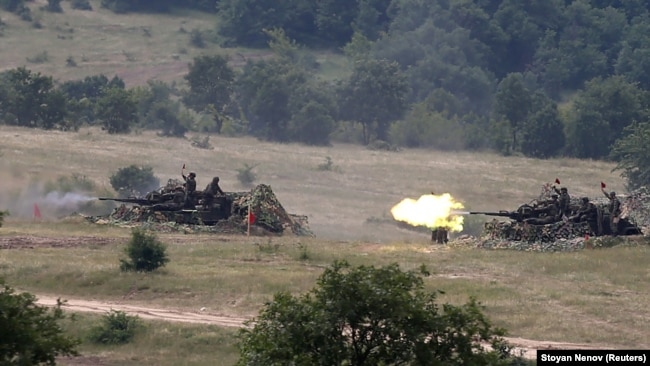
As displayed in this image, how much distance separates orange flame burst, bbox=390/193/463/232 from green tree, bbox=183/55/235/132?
6682 cm

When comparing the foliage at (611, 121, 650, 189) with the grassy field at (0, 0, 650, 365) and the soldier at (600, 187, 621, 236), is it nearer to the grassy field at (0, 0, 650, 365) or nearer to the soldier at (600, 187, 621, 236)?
the grassy field at (0, 0, 650, 365)

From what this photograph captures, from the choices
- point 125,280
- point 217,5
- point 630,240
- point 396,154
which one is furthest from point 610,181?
point 217,5

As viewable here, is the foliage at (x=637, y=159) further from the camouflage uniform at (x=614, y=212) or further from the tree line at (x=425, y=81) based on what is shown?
the camouflage uniform at (x=614, y=212)

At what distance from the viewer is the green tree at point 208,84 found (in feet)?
386

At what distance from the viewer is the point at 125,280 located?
125 ft

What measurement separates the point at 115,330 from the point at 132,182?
37159mm

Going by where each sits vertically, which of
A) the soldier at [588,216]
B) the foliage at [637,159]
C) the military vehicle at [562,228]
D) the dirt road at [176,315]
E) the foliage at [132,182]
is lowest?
the dirt road at [176,315]

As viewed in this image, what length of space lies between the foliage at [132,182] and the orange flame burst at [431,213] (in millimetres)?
19759

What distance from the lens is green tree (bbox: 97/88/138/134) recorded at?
9356cm

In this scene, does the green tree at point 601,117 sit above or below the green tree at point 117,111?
above

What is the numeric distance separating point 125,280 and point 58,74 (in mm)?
88573

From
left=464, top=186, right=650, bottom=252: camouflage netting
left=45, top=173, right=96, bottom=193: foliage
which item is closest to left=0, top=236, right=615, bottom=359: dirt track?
left=464, top=186, right=650, bottom=252: camouflage netting

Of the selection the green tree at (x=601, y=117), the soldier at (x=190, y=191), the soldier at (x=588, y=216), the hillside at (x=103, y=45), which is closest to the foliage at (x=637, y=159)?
the green tree at (x=601, y=117)

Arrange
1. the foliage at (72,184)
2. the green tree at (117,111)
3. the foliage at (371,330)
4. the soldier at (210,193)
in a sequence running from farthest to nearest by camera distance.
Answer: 1. the green tree at (117,111)
2. the foliage at (72,184)
3. the soldier at (210,193)
4. the foliage at (371,330)
